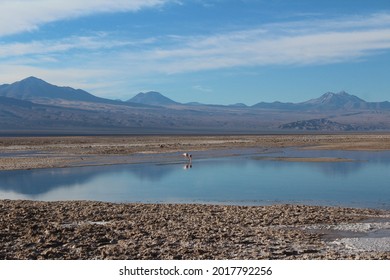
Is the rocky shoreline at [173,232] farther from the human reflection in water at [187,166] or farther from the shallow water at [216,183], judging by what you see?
the human reflection in water at [187,166]

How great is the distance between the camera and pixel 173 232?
13.3 metres

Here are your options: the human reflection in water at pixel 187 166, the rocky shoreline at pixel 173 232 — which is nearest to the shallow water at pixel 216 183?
the human reflection in water at pixel 187 166

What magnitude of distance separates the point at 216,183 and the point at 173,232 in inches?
507

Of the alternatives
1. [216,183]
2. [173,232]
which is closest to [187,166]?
[216,183]

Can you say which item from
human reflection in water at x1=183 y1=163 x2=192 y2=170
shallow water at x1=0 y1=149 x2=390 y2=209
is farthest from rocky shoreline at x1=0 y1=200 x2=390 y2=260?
human reflection in water at x1=183 y1=163 x2=192 y2=170

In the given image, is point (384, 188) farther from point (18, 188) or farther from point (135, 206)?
point (18, 188)

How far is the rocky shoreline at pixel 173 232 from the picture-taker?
11.1m

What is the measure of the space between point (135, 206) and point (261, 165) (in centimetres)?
1897

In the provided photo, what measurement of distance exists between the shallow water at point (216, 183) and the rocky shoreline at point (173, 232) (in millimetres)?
3403

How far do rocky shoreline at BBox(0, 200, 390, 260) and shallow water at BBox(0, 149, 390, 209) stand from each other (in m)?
3.40

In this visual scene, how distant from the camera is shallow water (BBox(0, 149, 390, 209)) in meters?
21.2

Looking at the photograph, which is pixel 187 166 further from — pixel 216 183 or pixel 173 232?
pixel 173 232

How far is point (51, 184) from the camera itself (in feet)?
86.8

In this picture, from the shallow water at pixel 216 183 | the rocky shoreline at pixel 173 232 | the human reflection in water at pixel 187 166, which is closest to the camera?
the rocky shoreline at pixel 173 232
